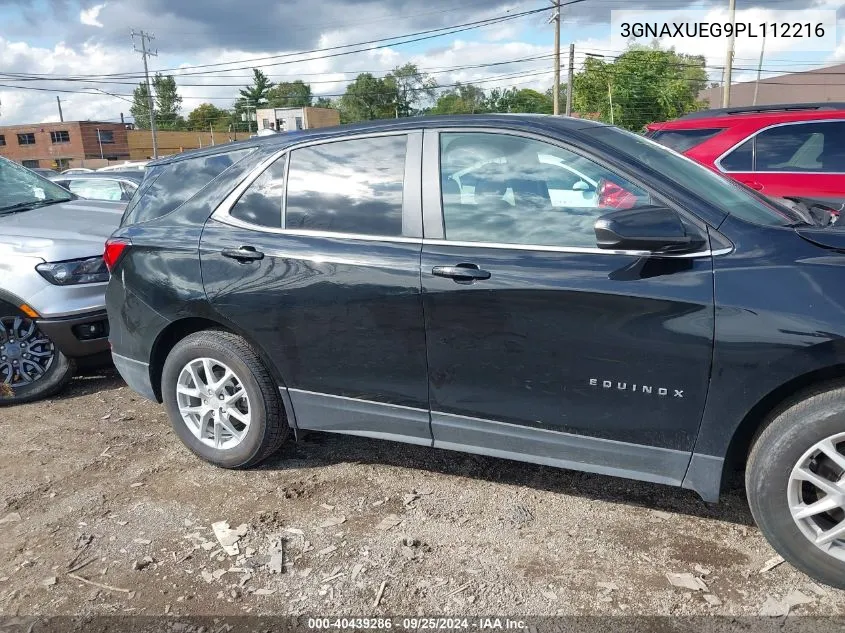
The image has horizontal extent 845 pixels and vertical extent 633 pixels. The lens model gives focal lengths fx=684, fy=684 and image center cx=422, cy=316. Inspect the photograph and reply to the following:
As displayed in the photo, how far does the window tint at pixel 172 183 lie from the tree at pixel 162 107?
11000 centimetres

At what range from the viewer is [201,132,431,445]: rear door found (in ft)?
10.2

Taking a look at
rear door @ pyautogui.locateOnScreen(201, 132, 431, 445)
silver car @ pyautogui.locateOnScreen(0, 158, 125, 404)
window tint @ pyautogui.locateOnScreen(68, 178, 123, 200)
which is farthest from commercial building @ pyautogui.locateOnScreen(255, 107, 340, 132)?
rear door @ pyautogui.locateOnScreen(201, 132, 431, 445)

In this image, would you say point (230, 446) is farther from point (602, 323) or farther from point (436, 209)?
point (602, 323)

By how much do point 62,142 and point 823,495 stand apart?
289ft

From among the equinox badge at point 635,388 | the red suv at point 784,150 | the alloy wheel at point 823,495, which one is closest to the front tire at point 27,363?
the equinox badge at point 635,388

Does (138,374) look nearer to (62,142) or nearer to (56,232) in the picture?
(56,232)

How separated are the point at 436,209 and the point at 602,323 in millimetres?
896

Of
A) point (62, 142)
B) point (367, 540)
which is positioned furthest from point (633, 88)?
point (62, 142)

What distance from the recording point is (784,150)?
20.3 feet

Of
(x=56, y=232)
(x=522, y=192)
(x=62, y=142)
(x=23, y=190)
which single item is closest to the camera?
(x=522, y=192)

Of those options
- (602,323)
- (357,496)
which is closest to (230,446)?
(357,496)

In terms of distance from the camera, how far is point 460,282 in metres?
2.92

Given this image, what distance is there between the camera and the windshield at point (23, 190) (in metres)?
5.62

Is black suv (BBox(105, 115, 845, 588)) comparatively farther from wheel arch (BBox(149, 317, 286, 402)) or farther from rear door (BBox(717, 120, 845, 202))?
rear door (BBox(717, 120, 845, 202))
